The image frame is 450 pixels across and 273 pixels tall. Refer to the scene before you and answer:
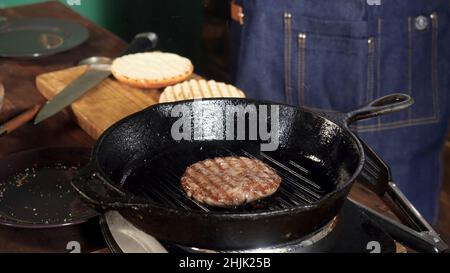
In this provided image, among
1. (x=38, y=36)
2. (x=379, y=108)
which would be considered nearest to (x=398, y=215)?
(x=379, y=108)

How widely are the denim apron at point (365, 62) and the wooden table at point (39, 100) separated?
22.1 inches

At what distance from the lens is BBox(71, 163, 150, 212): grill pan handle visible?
0.84m

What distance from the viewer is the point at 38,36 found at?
84.4 inches

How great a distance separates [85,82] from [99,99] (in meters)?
0.09

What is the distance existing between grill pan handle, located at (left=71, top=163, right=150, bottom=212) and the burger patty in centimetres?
→ 21

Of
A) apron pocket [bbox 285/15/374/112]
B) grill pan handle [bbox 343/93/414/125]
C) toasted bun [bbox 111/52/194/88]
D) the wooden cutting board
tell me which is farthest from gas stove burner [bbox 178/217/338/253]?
apron pocket [bbox 285/15/374/112]

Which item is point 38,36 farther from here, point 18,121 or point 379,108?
point 379,108

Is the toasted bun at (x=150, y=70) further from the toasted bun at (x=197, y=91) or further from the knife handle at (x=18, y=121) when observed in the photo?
the knife handle at (x=18, y=121)

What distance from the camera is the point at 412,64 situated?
202 centimetres

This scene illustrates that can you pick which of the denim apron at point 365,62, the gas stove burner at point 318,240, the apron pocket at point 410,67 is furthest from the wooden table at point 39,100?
the apron pocket at point 410,67

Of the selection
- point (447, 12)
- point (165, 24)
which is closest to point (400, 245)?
point (447, 12)

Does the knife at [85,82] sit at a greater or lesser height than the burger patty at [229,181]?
greater

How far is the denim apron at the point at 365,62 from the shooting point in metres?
1.94
